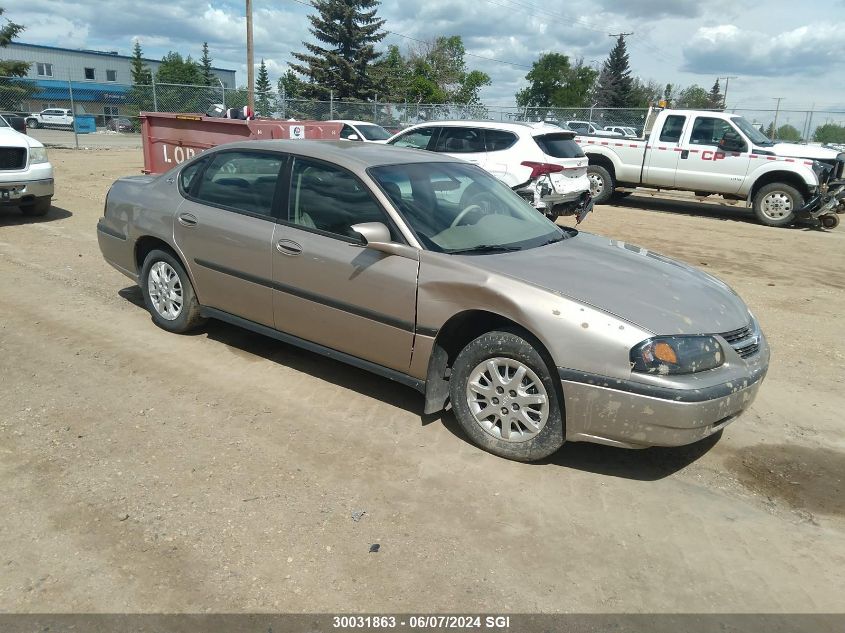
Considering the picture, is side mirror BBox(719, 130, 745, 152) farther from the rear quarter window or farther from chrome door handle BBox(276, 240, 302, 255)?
chrome door handle BBox(276, 240, 302, 255)

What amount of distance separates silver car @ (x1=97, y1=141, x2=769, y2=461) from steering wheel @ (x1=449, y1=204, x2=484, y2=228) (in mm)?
23

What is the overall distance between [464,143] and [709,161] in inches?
235

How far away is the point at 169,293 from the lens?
212 inches

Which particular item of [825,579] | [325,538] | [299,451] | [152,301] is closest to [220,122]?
[152,301]

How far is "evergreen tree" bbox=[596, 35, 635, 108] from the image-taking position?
69.0m

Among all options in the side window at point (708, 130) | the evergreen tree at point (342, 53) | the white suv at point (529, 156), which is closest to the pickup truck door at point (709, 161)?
the side window at point (708, 130)

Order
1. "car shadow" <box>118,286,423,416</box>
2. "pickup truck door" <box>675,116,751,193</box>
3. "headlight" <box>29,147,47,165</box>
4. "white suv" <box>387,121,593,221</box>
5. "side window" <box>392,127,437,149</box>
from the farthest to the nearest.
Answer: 1. "pickup truck door" <box>675,116,751,193</box>
2. "side window" <box>392,127,437,149</box>
3. "white suv" <box>387,121,593,221</box>
4. "headlight" <box>29,147,47,165</box>
5. "car shadow" <box>118,286,423,416</box>

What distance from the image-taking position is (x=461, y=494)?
342 centimetres

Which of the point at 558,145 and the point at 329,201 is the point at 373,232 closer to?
the point at 329,201

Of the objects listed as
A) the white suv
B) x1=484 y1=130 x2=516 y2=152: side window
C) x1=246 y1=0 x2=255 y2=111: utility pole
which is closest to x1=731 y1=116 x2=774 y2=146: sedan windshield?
the white suv

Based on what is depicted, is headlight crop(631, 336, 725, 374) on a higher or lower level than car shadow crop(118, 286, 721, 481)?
higher

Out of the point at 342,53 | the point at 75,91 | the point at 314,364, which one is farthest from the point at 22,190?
the point at 75,91

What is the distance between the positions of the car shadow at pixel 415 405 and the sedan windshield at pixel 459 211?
1127mm

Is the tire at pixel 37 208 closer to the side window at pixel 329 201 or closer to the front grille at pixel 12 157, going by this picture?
the front grille at pixel 12 157
